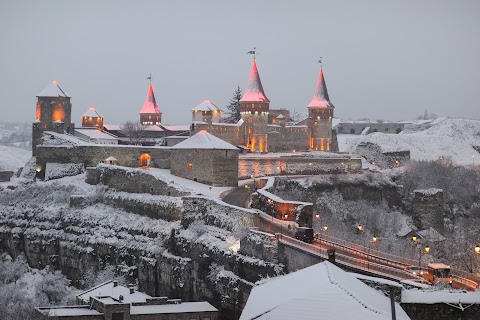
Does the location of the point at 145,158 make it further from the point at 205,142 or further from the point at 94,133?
the point at 94,133

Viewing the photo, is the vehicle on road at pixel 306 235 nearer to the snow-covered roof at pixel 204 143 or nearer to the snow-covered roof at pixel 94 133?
the snow-covered roof at pixel 204 143

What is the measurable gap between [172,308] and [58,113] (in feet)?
107

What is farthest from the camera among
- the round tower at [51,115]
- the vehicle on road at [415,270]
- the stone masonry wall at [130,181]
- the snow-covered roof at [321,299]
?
the round tower at [51,115]

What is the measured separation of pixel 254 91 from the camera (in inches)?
2422

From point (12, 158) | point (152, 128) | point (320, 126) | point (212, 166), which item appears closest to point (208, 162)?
point (212, 166)

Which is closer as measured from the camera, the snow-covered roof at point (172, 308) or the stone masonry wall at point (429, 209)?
the snow-covered roof at point (172, 308)

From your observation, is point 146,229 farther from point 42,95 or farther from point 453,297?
point 453,297

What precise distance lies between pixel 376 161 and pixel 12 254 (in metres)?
35.0

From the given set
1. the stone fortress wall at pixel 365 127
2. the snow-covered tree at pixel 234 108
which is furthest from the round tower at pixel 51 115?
the stone fortress wall at pixel 365 127

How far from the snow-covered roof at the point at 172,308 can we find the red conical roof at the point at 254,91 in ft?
102

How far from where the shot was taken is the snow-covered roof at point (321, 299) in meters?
18.6

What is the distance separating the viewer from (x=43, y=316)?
29469 millimetres

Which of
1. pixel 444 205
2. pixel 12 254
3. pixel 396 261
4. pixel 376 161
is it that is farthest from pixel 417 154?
pixel 396 261

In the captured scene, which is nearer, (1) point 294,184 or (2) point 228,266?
(2) point 228,266
